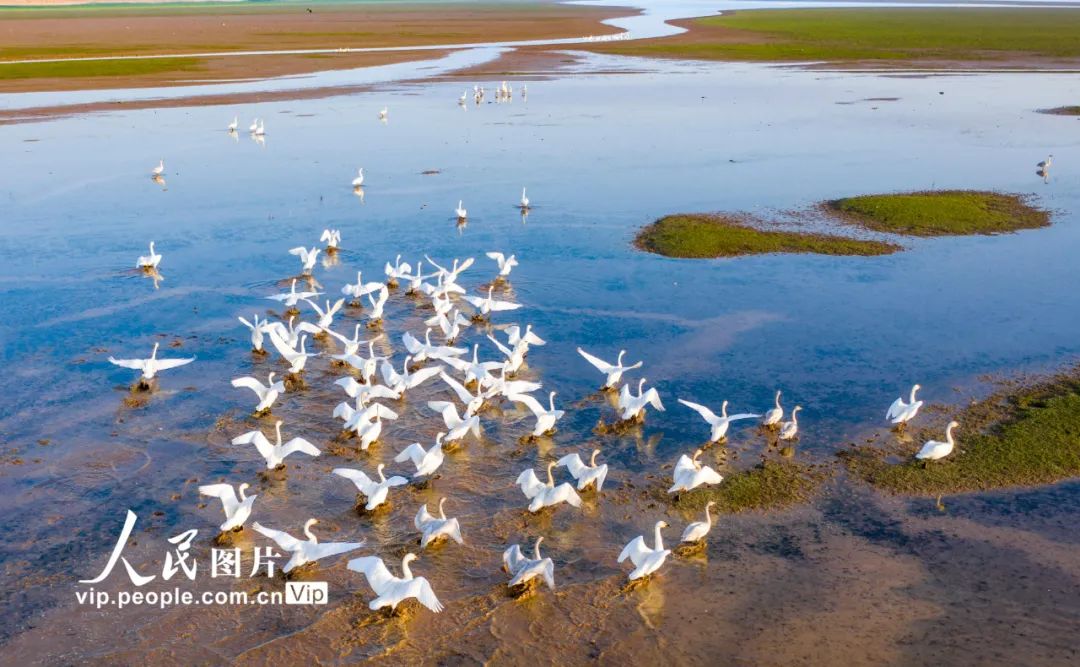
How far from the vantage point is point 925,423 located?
46.2 ft

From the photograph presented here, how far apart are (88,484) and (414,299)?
8.29 metres

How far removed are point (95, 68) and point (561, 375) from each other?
59.6m

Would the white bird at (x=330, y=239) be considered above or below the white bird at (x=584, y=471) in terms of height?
below

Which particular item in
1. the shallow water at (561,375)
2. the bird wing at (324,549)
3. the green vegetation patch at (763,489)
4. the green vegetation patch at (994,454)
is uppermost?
the bird wing at (324,549)

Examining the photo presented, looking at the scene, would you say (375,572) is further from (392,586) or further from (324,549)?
(324,549)

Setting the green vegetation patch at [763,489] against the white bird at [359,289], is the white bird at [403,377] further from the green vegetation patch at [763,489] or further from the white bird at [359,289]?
the green vegetation patch at [763,489]

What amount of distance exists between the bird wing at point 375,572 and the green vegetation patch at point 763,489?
3.92 m

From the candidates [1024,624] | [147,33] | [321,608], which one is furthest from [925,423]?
[147,33]

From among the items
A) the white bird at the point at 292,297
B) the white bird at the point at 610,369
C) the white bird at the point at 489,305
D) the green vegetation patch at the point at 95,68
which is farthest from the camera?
the green vegetation patch at the point at 95,68

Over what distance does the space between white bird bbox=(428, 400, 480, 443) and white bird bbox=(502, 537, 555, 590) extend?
2868 millimetres

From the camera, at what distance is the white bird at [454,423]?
13.4 metres

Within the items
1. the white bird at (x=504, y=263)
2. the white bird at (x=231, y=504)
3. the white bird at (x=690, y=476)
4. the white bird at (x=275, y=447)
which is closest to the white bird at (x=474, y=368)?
the white bird at (x=275, y=447)

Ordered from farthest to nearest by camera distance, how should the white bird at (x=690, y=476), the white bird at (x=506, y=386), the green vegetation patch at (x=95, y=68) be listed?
the green vegetation patch at (x=95, y=68) → the white bird at (x=506, y=386) → the white bird at (x=690, y=476)

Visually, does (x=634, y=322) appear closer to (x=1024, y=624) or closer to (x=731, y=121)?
(x=1024, y=624)
